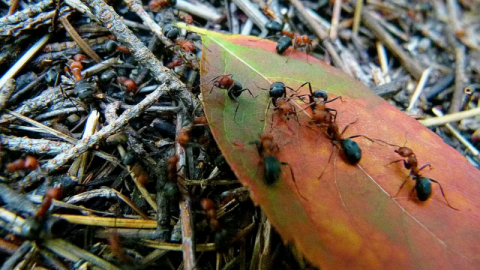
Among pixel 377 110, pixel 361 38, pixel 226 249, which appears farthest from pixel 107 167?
pixel 361 38

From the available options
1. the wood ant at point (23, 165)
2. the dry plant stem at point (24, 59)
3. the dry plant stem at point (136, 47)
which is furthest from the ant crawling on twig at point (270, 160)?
the dry plant stem at point (24, 59)

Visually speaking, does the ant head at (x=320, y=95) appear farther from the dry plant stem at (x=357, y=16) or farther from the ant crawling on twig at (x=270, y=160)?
the dry plant stem at (x=357, y=16)

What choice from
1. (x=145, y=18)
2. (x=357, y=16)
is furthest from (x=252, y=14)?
(x=357, y=16)

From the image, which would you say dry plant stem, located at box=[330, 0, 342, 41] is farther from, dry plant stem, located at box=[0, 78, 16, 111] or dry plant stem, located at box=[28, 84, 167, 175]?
dry plant stem, located at box=[0, 78, 16, 111]

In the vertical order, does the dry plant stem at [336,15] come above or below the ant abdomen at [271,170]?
above

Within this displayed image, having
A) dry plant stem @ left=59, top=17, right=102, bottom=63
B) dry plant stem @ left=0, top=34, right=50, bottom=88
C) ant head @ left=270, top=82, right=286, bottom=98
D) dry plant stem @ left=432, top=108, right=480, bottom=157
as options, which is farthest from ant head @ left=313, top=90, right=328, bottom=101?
dry plant stem @ left=0, top=34, right=50, bottom=88

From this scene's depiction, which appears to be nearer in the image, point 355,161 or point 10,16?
point 355,161

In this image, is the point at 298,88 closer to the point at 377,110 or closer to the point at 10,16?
the point at 377,110
